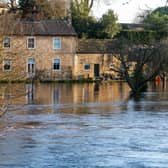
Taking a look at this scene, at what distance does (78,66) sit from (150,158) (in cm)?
5203

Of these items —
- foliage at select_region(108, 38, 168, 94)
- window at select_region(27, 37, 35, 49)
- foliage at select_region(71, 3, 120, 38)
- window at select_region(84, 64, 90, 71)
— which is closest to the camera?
foliage at select_region(108, 38, 168, 94)

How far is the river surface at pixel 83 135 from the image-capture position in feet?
51.8

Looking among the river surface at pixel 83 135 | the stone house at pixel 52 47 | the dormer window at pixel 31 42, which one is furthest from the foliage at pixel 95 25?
the river surface at pixel 83 135

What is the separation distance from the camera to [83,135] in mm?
20938

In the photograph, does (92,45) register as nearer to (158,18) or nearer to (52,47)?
(52,47)

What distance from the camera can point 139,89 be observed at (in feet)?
154

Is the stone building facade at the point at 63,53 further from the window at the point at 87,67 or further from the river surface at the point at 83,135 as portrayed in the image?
the river surface at the point at 83,135

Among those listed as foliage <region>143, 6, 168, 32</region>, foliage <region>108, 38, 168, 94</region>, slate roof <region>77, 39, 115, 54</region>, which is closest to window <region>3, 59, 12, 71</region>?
foliage <region>143, 6, 168, 32</region>

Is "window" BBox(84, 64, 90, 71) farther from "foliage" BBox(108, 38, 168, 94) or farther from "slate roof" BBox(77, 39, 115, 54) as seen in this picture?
"foliage" BBox(108, 38, 168, 94)

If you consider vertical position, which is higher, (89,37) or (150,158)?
(89,37)

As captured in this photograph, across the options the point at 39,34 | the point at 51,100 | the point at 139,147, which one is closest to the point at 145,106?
the point at 51,100

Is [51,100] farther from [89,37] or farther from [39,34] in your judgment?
[89,37]

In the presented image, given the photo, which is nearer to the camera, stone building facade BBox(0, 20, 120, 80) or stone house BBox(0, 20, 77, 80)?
stone house BBox(0, 20, 77, 80)

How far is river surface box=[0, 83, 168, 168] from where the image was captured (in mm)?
15797
